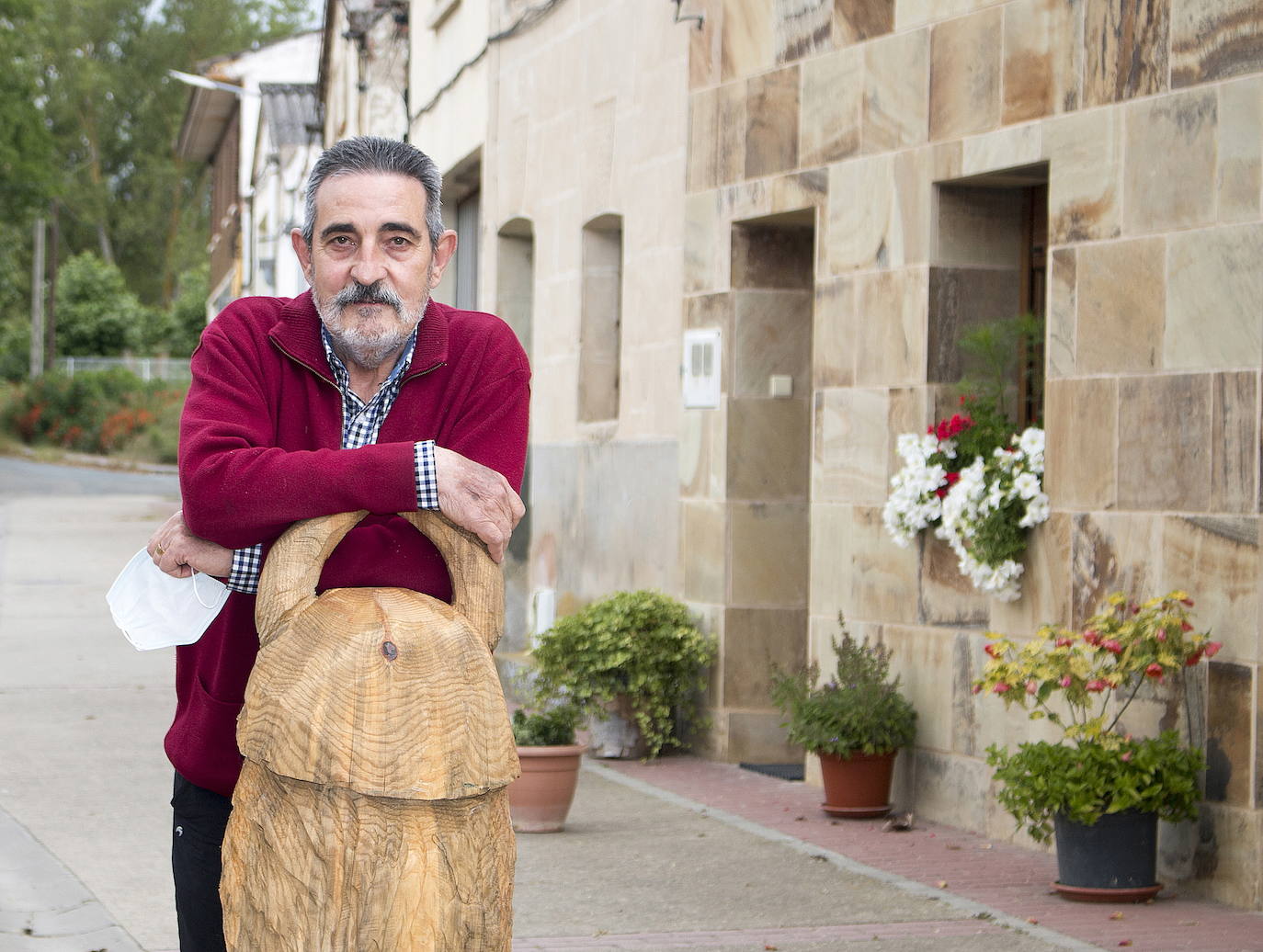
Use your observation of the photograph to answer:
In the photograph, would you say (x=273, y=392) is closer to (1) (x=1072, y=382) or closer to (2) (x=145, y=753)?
(1) (x=1072, y=382)

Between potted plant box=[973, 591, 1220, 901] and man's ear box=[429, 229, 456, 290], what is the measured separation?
378 centimetres

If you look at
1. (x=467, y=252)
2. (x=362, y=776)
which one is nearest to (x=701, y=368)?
(x=467, y=252)

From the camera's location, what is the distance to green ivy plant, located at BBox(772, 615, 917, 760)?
25.0 feet

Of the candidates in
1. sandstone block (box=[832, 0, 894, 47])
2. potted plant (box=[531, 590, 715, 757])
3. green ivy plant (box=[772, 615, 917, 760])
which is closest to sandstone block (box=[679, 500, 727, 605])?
potted plant (box=[531, 590, 715, 757])

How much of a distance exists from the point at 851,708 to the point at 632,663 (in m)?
1.74

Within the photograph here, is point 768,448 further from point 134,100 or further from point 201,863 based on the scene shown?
point 134,100

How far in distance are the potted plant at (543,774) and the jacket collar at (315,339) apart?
4.58 m

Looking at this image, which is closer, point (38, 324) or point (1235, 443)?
point (1235, 443)

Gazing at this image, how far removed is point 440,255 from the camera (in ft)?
9.48

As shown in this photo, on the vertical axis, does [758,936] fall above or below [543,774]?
below

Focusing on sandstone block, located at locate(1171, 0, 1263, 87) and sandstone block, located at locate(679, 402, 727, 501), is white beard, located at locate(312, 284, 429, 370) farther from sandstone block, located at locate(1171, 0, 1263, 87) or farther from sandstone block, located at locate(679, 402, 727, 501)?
sandstone block, located at locate(679, 402, 727, 501)

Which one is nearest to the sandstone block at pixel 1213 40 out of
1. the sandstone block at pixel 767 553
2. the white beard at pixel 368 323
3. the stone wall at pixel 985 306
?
the stone wall at pixel 985 306

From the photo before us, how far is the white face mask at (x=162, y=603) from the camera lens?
110 inches

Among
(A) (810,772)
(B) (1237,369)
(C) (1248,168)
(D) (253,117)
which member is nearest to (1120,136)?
(C) (1248,168)
